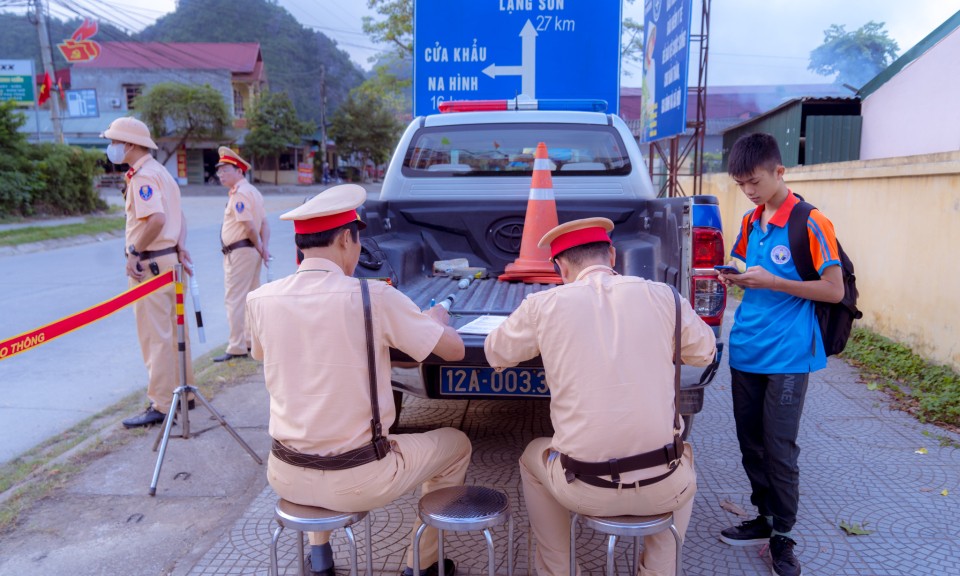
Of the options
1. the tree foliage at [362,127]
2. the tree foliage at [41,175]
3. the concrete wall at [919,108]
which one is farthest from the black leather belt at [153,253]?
the tree foliage at [362,127]

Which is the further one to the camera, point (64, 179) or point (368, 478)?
point (64, 179)

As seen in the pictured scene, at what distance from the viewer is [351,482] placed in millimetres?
2396

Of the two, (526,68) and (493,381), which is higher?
(526,68)

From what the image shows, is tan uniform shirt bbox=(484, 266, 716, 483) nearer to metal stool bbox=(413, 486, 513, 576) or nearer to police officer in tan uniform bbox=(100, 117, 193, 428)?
metal stool bbox=(413, 486, 513, 576)

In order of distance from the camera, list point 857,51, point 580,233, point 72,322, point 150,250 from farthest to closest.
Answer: point 857,51, point 150,250, point 72,322, point 580,233

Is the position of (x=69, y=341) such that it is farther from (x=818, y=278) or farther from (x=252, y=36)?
(x=252, y=36)

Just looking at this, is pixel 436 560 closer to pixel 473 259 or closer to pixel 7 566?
pixel 7 566

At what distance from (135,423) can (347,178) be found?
50.9 m

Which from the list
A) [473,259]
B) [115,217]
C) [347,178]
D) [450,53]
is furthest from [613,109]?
[347,178]

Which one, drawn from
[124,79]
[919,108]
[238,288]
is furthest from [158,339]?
[124,79]

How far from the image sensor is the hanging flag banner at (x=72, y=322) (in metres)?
3.18

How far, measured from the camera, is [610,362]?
7.39 ft

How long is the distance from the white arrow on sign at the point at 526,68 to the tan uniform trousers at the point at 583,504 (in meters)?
7.64

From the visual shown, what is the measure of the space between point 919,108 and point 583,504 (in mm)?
10132
